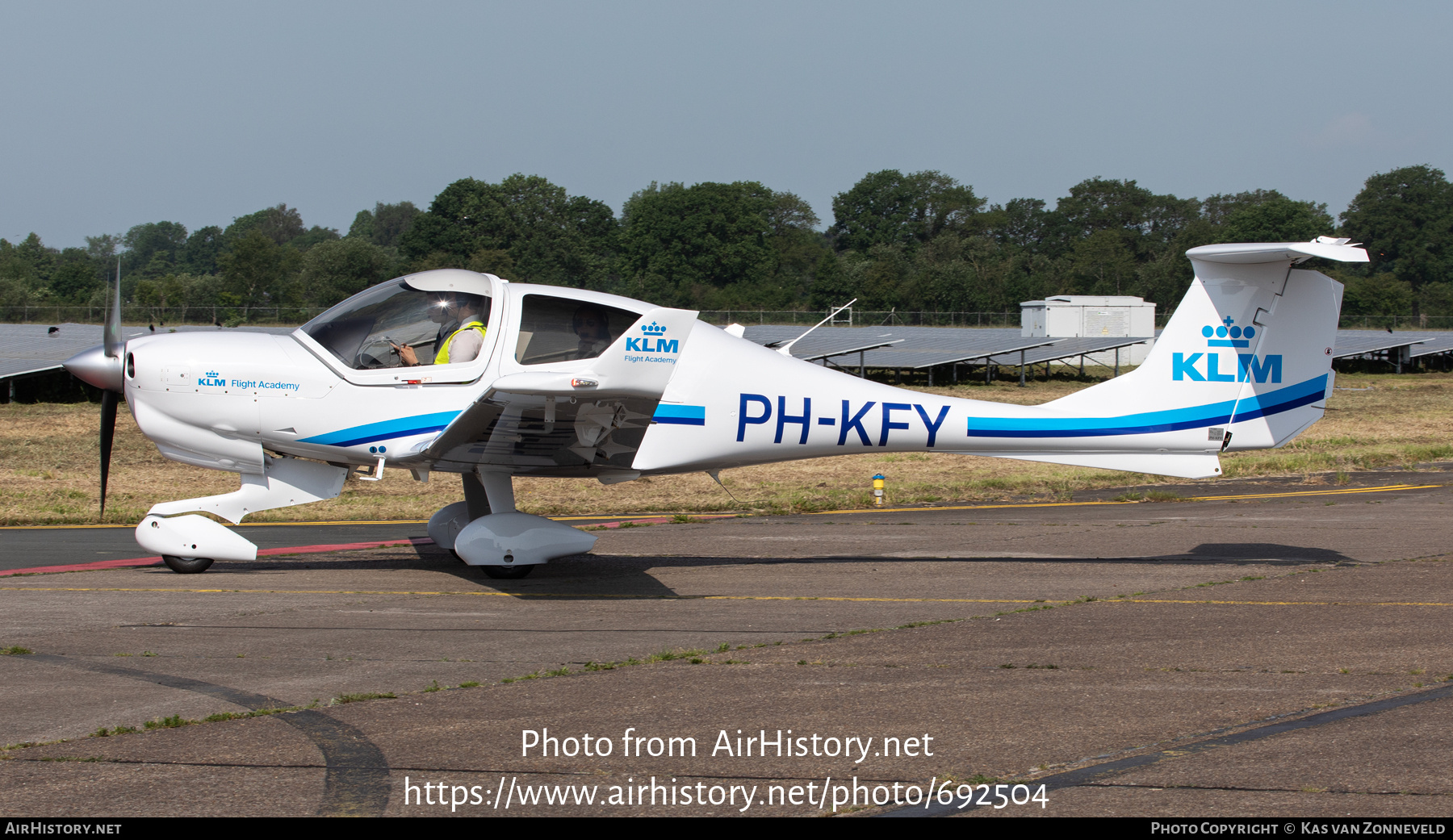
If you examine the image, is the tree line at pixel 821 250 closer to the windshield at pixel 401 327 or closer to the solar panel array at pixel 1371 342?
the solar panel array at pixel 1371 342

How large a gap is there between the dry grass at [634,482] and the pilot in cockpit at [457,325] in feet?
20.1

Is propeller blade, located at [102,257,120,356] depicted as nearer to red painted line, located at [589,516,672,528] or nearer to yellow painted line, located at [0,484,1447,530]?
yellow painted line, located at [0,484,1447,530]

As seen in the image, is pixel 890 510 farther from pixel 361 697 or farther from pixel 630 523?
pixel 361 697

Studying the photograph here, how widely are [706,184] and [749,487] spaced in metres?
61.3

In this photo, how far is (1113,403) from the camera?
36.8ft

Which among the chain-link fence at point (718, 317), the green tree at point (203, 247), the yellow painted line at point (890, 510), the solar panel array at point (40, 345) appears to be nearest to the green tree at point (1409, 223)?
the chain-link fence at point (718, 317)

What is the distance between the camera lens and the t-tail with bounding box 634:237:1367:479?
10.8 meters

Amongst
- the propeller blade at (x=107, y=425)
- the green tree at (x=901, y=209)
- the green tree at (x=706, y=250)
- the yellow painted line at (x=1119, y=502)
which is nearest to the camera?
the propeller blade at (x=107, y=425)

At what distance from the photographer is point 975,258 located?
3627 inches

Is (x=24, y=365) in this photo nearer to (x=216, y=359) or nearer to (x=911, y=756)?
(x=216, y=359)

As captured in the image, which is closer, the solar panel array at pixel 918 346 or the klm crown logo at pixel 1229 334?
the klm crown logo at pixel 1229 334

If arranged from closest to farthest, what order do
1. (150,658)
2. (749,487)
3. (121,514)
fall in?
1. (150,658)
2. (121,514)
3. (749,487)

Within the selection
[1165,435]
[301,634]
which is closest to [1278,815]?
[301,634]

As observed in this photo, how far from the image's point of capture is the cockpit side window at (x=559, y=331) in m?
10.2
